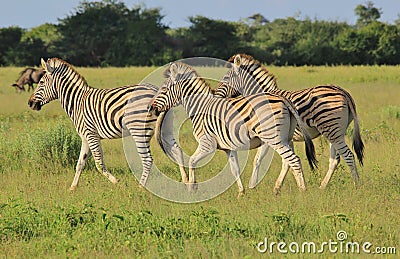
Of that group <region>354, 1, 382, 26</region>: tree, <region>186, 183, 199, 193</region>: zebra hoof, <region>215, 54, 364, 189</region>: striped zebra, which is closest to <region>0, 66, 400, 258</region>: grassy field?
<region>215, 54, 364, 189</region>: striped zebra

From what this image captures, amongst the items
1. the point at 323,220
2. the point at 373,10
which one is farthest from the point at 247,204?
the point at 373,10

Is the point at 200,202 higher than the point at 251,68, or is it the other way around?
the point at 251,68

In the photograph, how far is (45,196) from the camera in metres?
8.28

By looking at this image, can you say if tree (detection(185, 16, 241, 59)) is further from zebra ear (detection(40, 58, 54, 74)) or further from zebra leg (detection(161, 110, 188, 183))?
zebra leg (detection(161, 110, 188, 183))

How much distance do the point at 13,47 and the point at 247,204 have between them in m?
51.3

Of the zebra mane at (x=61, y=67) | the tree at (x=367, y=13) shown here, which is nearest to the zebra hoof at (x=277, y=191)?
the zebra mane at (x=61, y=67)

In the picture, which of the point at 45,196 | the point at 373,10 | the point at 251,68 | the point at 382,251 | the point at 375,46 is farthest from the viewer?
the point at 373,10

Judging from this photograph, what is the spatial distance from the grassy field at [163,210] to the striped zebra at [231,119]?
0.55 meters

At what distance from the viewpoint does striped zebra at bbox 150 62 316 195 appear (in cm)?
784

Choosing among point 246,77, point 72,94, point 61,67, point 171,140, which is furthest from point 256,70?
point 61,67

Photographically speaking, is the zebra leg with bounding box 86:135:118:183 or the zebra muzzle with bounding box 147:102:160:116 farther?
the zebra leg with bounding box 86:135:118:183

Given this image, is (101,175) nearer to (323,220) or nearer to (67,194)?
(67,194)

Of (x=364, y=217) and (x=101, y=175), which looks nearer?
(x=364, y=217)

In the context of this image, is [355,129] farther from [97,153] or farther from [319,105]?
[97,153]
